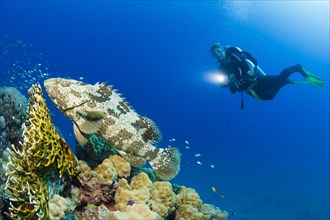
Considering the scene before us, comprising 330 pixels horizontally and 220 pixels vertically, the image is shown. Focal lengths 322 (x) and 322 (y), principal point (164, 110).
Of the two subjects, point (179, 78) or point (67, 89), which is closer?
point (67, 89)

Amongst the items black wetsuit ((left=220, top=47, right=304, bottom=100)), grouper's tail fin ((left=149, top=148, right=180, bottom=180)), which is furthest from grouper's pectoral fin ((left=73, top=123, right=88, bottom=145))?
black wetsuit ((left=220, top=47, right=304, bottom=100))

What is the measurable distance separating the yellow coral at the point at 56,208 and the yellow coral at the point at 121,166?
1395 millimetres

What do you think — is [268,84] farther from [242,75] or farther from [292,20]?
[292,20]

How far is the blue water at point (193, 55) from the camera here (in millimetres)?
106750

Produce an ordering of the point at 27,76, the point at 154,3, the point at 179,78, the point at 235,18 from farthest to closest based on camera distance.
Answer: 1. the point at 179,78
2. the point at 235,18
3. the point at 154,3
4. the point at 27,76

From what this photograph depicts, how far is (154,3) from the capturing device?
306 ft

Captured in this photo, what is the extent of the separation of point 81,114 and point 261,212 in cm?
2723

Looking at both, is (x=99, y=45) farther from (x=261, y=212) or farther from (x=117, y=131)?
(x=117, y=131)

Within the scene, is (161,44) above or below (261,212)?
above

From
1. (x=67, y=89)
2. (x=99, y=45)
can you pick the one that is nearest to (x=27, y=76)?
(x=67, y=89)

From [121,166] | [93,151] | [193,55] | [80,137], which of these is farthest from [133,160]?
[193,55]

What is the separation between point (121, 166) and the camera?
5.01 meters

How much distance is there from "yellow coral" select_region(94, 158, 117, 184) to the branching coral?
0.83 metres

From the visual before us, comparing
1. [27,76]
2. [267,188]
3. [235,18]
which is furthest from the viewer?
[235,18]
